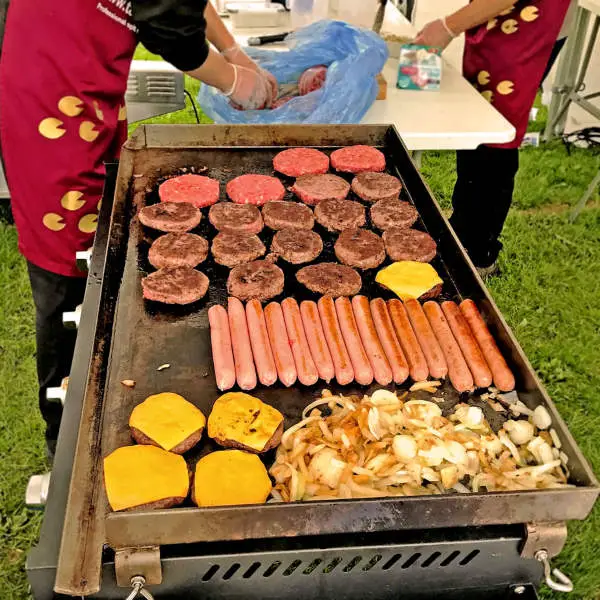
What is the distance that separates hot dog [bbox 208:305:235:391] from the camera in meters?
1.93

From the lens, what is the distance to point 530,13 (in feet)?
13.1

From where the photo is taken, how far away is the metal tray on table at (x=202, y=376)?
136 centimetres

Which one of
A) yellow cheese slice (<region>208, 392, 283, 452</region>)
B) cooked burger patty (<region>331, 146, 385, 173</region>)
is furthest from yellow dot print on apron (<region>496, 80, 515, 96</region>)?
yellow cheese slice (<region>208, 392, 283, 452</region>)

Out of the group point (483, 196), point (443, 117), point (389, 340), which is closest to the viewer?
point (389, 340)

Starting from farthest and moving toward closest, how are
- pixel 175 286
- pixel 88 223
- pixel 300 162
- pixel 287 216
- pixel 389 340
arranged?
pixel 300 162
pixel 88 223
pixel 287 216
pixel 175 286
pixel 389 340

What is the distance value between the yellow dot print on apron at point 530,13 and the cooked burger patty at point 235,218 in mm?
2494

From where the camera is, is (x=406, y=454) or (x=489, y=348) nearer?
(x=406, y=454)

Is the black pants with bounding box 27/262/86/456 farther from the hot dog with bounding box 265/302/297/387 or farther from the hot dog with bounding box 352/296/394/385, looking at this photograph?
the hot dog with bounding box 352/296/394/385

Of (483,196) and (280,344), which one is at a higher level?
(280,344)

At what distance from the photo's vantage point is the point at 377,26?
4422mm

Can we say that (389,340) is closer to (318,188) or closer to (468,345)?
(468,345)

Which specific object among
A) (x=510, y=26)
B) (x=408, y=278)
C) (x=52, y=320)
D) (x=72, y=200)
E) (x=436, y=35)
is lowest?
(x=52, y=320)

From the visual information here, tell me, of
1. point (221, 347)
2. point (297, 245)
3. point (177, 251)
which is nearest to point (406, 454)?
point (221, 347)

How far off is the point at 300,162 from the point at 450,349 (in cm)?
138
